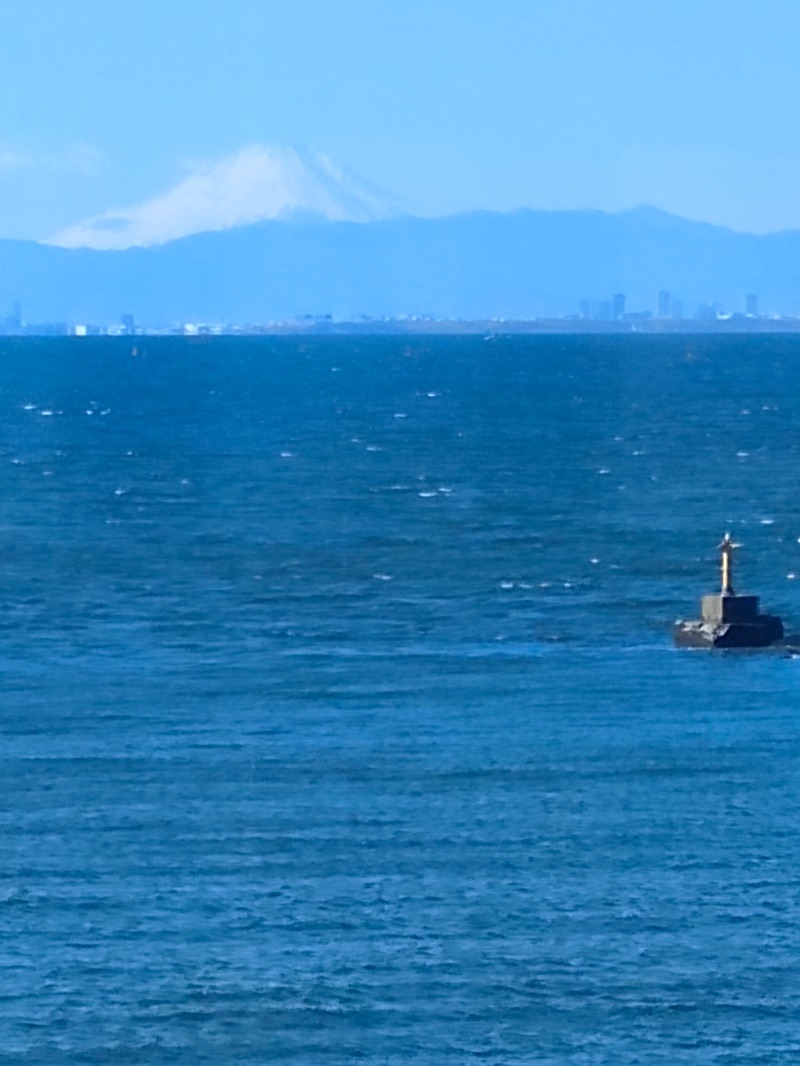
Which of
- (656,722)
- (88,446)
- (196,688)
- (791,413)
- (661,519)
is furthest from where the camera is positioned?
(791,413)

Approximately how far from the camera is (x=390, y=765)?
2061 inches

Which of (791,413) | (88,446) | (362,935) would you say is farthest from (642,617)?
(791,413)

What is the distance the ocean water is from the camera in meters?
36.9

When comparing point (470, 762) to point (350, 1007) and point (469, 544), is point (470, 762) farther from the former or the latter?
point (469, 544)

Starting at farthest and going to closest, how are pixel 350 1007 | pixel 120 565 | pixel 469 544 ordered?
pixel 469 544, pixel 120 565, pixel 350 1007

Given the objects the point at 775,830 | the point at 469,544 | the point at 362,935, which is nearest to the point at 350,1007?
the point at 362,935

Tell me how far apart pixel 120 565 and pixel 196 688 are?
2866 cm

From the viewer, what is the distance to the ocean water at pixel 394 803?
36938 millimetres

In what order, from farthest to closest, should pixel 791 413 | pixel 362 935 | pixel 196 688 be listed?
1. pixel 791 413
2. pixel 196 688
3. pixel 362 935

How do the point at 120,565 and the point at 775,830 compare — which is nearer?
the point at 775,830

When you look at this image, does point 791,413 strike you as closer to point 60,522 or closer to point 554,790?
point 60,522

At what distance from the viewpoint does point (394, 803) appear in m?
48.9

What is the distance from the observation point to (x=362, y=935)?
1574 inches

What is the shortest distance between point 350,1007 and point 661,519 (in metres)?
71.5
